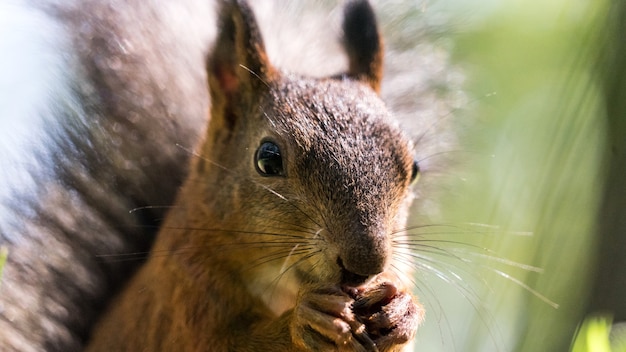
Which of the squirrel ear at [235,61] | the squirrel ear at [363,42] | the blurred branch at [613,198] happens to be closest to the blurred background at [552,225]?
the blurred branch at [613,198]

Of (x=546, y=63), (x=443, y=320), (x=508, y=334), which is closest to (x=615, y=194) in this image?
(x=508, y=334)

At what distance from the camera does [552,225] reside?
147 centimetres

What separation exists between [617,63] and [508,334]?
597 mm

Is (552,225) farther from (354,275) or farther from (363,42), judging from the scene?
(363,42)

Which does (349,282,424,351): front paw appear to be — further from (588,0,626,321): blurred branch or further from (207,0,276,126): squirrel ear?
(207,0,276,126): squirrel ear

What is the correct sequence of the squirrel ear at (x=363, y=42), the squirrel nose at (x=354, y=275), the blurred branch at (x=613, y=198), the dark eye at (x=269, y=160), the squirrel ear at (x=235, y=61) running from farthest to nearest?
the squirrel ear at (x=363, y=42) < the squirrel ear at (x=235, y=61) < the dark eye at (x=269, y=160) < the blurred branch at (x=613, y=198) < the squirrel nose at (x=354, y=275)

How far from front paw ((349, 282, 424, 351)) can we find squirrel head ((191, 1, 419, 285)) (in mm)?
82

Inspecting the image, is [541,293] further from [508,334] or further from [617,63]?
[617,63]

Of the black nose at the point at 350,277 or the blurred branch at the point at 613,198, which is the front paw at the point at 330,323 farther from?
the blurred branch at the point at 613,198

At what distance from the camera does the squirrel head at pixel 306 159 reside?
126cm

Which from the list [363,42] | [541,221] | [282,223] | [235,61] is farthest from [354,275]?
[363,42]

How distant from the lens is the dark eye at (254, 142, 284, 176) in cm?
146

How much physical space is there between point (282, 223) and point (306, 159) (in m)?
0.15

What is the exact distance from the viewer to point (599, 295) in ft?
4.21
